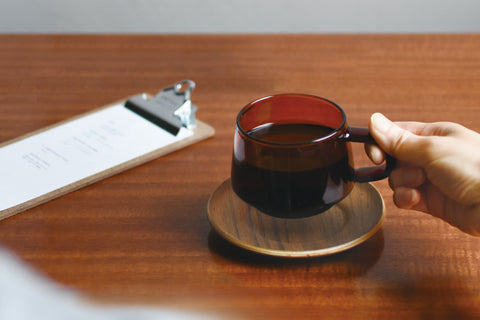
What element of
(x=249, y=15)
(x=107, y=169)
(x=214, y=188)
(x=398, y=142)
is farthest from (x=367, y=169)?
(x=249, y=15)

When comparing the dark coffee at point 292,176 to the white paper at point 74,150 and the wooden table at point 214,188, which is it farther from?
the white paper at point 74,150

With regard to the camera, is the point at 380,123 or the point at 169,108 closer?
the point at 380,123

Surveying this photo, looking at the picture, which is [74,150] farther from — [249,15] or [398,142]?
[249,15]

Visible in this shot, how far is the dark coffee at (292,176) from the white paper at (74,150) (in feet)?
0.78

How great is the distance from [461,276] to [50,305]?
40cm

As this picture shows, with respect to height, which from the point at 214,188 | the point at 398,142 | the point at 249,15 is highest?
the point at 398,142

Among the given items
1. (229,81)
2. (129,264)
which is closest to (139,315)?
(129,264)

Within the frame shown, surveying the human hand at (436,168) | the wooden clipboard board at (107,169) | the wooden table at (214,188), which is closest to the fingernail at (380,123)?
the human hand at (436,168)

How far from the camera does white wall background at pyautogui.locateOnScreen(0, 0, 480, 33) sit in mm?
2119

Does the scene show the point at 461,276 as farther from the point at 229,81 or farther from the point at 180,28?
the point at 180,28

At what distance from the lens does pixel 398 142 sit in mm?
554

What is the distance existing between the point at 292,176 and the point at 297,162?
0.05ft

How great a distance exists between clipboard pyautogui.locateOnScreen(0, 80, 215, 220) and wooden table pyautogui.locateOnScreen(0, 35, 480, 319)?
2cm

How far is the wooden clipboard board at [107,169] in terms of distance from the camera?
634mm
